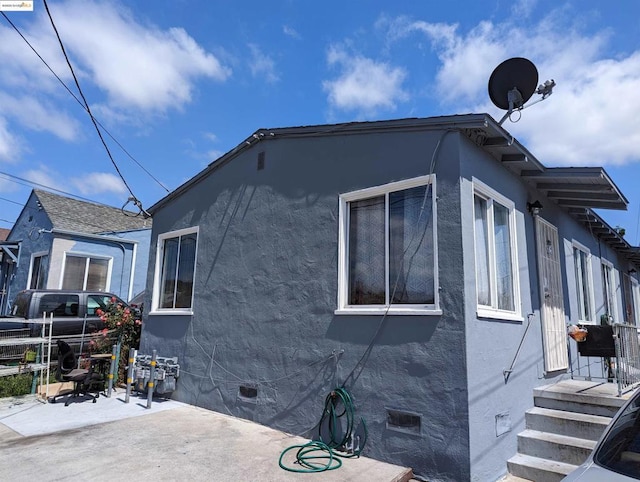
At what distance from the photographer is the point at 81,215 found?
1616 centimetres

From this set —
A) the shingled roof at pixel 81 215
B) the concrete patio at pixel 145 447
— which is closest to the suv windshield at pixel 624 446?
the concrete patio at pixel 145 447

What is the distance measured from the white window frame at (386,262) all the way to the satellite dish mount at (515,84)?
2304mm

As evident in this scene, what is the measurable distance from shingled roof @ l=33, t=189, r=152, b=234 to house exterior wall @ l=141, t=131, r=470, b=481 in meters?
8.72

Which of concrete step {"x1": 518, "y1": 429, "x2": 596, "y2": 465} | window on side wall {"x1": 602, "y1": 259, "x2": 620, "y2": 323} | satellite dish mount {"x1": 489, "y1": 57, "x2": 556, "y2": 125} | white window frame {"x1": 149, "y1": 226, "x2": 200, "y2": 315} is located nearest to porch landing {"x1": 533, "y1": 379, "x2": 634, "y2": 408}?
concrete step {"x1": 518, "y1": 429, "x2": 596, "y2": 465}

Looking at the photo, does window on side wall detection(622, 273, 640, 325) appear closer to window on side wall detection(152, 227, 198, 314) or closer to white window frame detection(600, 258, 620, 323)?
white window frame detection(600, 258, 620, 323)

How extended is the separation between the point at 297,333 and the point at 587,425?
146 inches

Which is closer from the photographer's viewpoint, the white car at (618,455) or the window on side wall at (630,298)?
the white car at (618,455)

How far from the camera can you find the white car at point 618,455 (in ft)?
7.34

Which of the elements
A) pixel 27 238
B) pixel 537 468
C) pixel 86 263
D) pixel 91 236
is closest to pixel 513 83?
pixel 537 468

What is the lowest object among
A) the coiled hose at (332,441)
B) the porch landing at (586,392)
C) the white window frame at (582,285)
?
the coiled hose at (332,441)

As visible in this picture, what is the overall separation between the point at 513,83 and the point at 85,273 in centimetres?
1485

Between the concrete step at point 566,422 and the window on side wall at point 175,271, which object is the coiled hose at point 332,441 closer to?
the concrete step at point 566,422

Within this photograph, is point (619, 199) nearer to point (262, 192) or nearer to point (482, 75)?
point (482, 75)

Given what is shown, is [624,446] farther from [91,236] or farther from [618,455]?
[91,236]
